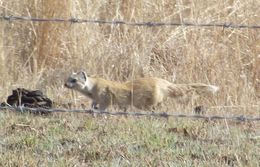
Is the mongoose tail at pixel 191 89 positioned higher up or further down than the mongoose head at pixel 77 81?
further down

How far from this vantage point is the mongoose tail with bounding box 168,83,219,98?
7965mm

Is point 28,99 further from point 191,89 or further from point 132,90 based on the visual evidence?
point 191,89

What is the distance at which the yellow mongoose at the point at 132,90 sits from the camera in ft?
26.0

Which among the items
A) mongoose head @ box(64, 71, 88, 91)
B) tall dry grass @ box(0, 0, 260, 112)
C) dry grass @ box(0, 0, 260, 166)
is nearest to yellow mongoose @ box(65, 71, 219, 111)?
mongoose head @ box(64, 71, 88, 91)

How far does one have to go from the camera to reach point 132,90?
313 inches

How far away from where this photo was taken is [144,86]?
7906mm

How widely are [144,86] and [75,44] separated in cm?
137

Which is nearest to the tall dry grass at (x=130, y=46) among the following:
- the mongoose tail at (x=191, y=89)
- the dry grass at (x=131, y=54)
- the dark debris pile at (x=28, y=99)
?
the dry grass at (x=131, y=54)

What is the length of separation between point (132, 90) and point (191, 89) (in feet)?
1.93

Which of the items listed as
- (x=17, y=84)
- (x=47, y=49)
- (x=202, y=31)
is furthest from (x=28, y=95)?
(x=202, y=31)

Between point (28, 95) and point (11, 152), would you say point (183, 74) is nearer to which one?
point (28, 95)

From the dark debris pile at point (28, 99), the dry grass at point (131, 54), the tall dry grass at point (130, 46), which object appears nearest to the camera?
the dry grass at point (131, 54)

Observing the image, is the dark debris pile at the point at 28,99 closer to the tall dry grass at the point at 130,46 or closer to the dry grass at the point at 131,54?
the dry grass at the point at 131,54

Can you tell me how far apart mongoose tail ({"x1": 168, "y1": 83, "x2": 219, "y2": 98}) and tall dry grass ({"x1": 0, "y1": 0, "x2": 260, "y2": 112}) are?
0.35m
